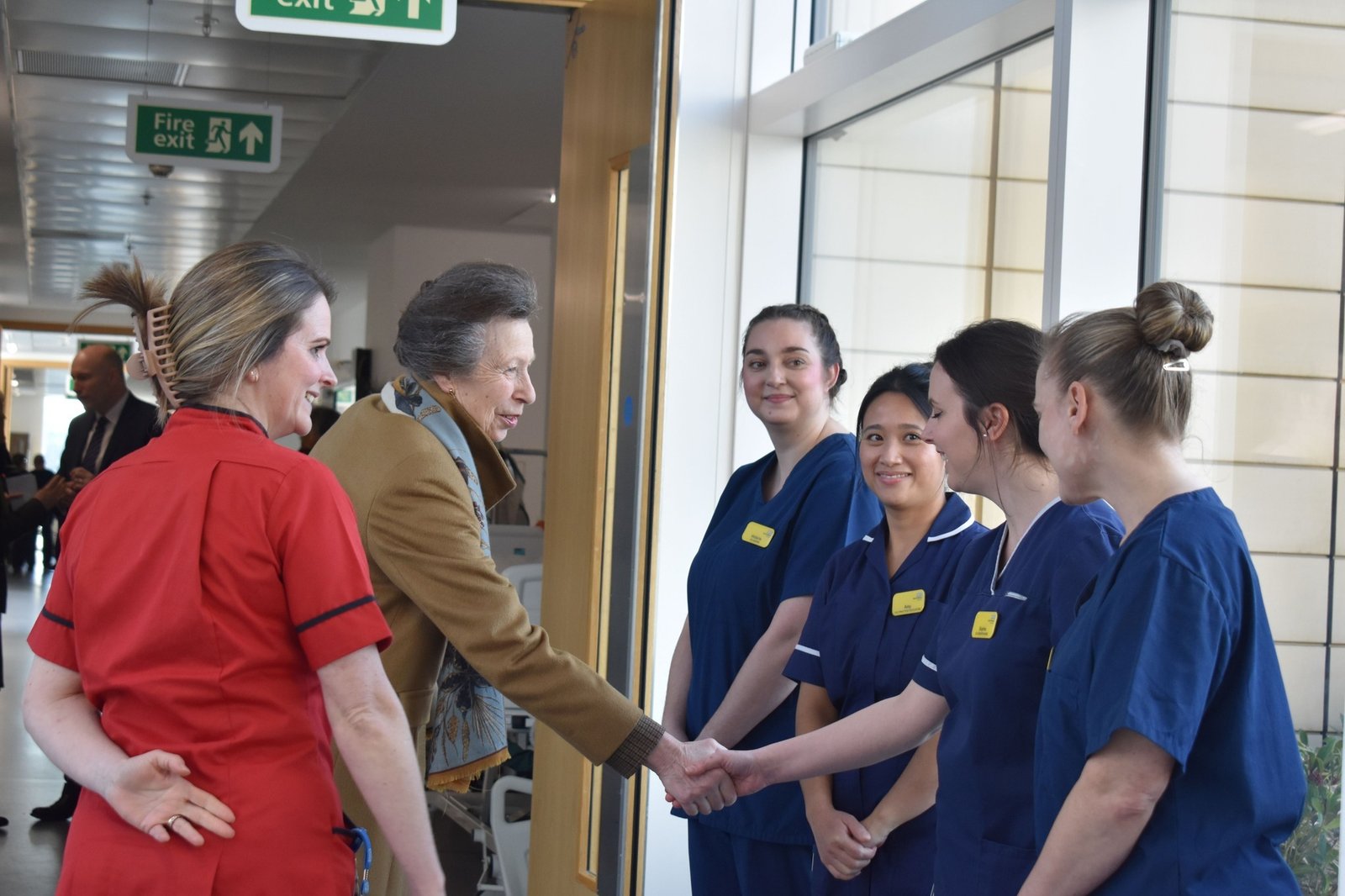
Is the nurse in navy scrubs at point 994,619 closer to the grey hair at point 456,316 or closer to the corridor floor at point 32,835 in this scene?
the grey hair at point 456,316

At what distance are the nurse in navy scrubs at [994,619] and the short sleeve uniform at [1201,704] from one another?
0.26 metres

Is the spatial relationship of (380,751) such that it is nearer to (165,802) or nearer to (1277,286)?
(165,802)

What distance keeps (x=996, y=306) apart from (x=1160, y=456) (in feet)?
4.96

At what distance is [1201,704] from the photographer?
1508 millimetres

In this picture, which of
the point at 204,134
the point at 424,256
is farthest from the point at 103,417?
the point at 424,256

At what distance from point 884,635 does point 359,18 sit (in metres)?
2.22

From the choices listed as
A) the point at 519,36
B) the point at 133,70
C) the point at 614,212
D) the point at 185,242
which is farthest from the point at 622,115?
the point at 185,242

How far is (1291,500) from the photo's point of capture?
220cm

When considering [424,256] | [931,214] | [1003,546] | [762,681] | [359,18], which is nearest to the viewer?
[1003,546]

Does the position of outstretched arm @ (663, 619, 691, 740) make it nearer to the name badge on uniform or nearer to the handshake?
the name badge on uniform

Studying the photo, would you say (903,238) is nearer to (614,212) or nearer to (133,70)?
(614,212)

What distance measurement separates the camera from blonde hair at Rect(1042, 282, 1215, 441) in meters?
1.64

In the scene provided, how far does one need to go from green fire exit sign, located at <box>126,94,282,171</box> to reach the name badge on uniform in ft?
12.4

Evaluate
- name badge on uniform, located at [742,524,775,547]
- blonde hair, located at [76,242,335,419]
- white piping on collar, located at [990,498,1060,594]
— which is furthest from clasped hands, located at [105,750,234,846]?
name badge on uniform, located at [742,524,775,547]
